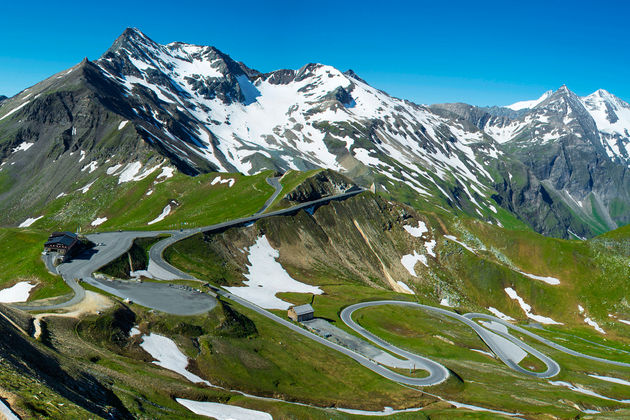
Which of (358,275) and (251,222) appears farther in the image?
(358,275)

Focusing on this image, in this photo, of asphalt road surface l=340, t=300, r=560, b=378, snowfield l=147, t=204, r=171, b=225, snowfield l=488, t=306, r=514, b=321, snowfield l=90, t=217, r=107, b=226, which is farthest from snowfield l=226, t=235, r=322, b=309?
snowfield l=488, t=306, r=514, b=321

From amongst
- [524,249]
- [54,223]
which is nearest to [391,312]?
[524,249]

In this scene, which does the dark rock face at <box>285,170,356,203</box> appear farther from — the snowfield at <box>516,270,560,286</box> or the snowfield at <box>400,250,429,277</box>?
the snowfield at <box>516,270,560,286</box>

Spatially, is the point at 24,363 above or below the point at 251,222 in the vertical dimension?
below

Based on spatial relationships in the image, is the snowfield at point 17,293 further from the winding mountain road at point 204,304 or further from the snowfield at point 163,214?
the snowfield at point 163,214

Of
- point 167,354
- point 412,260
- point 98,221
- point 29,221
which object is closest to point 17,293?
point 167,354

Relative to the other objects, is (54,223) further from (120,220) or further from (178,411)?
(178,411)

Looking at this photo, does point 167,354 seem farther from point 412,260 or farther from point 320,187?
point 412,260
